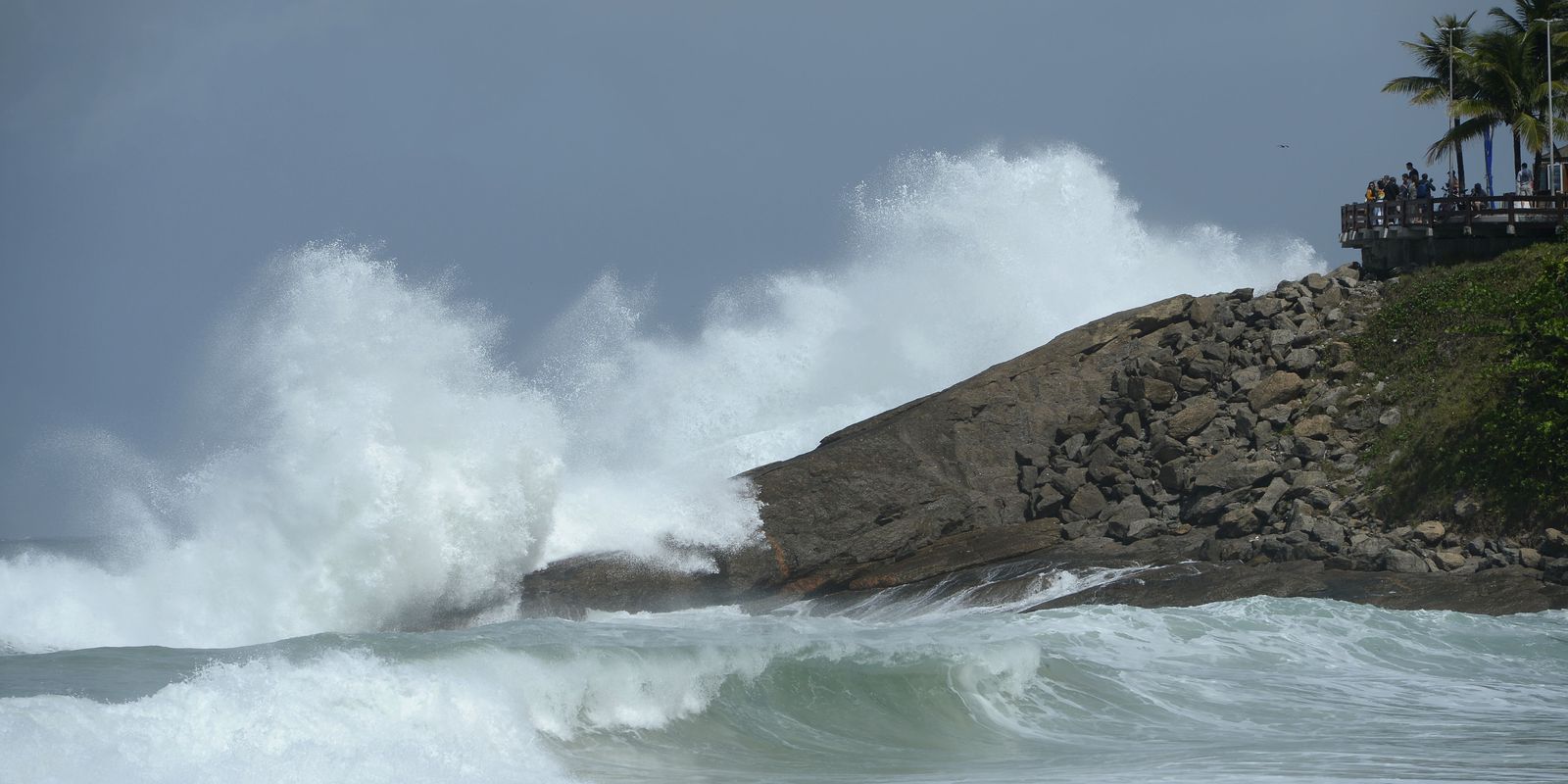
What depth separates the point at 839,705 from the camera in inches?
533

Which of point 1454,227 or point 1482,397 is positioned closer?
point 1482,397

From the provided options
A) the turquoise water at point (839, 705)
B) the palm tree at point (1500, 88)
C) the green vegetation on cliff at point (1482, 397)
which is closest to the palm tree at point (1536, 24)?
the palm tree at point (1500, 88)

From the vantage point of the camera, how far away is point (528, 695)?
1240 cm

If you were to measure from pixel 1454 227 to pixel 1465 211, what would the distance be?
377 millimetres

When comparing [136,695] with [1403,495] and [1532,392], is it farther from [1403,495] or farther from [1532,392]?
[1532,392]

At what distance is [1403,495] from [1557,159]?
65.8 ft

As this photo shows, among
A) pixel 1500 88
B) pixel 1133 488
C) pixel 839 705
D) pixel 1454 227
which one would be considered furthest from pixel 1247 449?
pixel 1500 88

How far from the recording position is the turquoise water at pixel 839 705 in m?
10.3

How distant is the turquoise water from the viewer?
10281 mm

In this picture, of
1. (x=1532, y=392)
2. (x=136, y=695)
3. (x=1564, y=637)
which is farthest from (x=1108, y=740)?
(x=1532, y=392)

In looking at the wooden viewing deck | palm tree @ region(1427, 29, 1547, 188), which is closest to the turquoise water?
the wooden viewing deck

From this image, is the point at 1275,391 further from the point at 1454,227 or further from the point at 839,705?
the point at 839,705

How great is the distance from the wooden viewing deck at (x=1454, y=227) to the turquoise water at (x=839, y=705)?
1263cm

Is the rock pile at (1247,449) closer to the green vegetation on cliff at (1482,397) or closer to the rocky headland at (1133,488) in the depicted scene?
the rocky headland at (1133,488)
